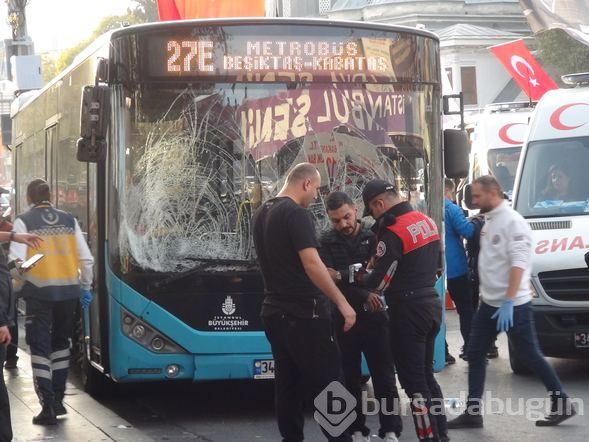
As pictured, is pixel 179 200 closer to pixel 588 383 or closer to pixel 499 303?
pixel 499 303

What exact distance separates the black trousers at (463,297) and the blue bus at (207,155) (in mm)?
2707

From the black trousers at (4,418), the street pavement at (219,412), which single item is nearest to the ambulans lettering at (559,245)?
the street pavement at (219,412)

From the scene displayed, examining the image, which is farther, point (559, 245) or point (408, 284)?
point (559, 245)

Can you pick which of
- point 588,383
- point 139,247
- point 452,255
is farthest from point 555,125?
point 139,247

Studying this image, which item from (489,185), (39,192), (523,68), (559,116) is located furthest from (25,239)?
(523,68)

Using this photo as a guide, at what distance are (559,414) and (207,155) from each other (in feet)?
10.2

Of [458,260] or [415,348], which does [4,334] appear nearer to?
[415,348]

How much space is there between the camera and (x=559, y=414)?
30.2 ft

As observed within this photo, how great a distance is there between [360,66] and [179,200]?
171 centimetres

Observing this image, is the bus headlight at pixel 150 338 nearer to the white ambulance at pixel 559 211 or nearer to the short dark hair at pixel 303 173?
the short dark hair at pixel 303 173

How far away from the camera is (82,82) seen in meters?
11.1

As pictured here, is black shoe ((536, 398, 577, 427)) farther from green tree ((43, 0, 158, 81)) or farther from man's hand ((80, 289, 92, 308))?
green tree ((43, 0, 158, 81))

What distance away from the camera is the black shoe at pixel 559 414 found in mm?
9211

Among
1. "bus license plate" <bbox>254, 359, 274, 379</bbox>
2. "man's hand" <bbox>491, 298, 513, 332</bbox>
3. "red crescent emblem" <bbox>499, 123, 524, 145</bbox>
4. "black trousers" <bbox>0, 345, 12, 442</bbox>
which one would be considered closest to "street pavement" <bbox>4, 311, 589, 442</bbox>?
"bus license plate" <bbox>254, 359, 274, 379</bbox>
